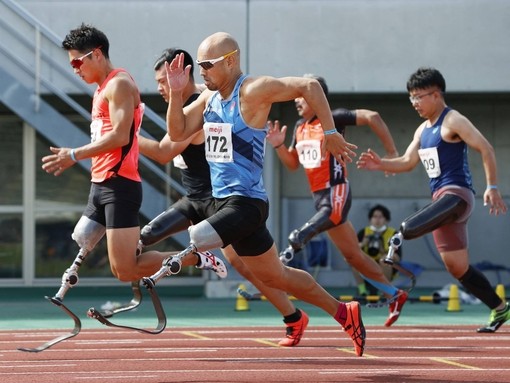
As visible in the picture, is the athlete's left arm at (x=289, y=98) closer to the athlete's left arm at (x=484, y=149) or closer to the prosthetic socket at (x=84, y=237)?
the prosthetic socket at (x=84, y=237)

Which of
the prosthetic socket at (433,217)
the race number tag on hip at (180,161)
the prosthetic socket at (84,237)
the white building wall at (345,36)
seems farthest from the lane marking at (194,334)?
the white building wall at (345,36)

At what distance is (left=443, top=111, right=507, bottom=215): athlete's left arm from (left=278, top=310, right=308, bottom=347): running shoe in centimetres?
199

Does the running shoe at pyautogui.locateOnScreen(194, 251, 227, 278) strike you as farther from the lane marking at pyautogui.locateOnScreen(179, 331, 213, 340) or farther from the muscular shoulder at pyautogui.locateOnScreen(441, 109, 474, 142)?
the muscular shoulder at pyautogui.locateOnScreen(441, 109, 474, 142)

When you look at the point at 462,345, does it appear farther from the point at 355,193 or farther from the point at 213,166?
the point at 355,193

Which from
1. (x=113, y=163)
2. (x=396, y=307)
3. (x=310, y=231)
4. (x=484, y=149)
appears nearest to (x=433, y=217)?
(x=484, y=149)

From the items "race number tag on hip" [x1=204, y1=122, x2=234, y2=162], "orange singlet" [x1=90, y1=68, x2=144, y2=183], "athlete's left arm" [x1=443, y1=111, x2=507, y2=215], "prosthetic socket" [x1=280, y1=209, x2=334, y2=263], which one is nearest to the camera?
"race number tag on hip" [x1=204, y1=122, x2=234, y2=162]

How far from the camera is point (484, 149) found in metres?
11.2

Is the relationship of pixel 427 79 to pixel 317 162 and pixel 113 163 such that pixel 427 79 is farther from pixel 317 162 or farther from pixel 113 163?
pixel 113 163

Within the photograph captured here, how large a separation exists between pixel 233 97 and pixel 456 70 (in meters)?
11.2

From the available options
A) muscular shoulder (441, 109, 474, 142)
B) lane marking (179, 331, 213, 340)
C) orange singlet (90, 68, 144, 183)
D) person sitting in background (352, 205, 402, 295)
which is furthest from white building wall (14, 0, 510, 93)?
orange singlet (90, 68, 144, 183)

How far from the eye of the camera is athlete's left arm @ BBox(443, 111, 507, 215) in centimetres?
1102

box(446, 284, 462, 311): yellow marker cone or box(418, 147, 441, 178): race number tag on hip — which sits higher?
box(418, 147, 441, 178): race number tag on hip

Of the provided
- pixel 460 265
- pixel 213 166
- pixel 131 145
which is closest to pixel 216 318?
pixel 460 265

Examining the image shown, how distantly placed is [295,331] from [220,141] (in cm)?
233
